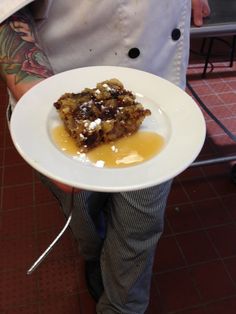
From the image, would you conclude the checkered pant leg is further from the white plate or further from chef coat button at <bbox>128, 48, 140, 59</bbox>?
chef coat button at <bbox>128, 48, 140, 59</bbox>

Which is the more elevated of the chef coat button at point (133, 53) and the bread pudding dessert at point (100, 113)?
the chef coat button at point (133, 53)

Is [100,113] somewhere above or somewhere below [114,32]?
below

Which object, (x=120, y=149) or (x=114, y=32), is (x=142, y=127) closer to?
(x=120, y=149)

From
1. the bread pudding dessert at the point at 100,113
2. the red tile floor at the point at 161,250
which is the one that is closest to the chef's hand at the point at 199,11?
the bread pudding dessert at the point at 100,113

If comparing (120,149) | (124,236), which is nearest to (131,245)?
(124,236)

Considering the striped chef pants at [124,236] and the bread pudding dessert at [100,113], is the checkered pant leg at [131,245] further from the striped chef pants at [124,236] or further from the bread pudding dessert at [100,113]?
the bread pudding dessert at [100,113]

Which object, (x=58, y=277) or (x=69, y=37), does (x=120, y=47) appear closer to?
(x=69, y=37)
